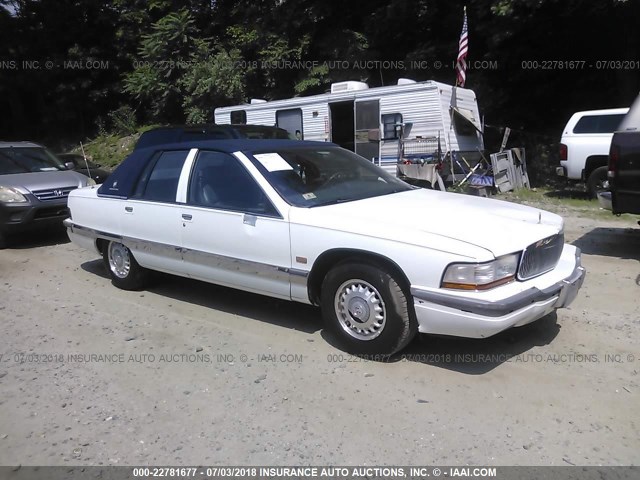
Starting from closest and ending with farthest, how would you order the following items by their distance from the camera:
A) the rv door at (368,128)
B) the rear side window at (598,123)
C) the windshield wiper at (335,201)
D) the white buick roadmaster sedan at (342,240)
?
1. the white buick roadmaster sedan at (342,240)
2. the windshield wiper at (335,201)
3. the rear side window at (598,123)
4. the rv door at (368,128)

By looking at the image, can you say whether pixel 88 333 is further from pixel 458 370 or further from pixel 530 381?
pixel 530 381

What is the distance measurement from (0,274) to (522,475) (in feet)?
22.0

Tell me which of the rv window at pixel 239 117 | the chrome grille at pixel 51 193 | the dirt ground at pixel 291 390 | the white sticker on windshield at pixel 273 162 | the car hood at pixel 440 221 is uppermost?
the rv window at pixel 239 117

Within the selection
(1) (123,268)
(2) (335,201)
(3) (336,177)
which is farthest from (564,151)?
(1) (123,268)

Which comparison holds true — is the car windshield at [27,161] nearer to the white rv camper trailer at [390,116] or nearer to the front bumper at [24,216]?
the front bumper at [24,216]

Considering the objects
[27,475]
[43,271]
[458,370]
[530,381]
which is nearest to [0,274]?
[43,271]

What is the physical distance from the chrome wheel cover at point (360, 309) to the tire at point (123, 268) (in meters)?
2.64

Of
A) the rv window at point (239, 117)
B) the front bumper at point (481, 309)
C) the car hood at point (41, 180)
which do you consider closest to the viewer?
the front bumper at point (481, 309)

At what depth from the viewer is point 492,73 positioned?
1680 centimetres

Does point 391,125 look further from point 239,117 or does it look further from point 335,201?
point 335,201

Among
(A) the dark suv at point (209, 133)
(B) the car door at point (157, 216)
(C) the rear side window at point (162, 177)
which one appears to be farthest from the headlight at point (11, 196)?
(C) the rear side window at point (162, 177)

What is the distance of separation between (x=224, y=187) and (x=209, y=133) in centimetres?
509

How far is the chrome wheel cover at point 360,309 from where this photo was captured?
4.13 m

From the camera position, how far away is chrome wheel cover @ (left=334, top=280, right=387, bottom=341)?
13.6 ft
